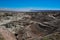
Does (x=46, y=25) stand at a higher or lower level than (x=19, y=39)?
higher

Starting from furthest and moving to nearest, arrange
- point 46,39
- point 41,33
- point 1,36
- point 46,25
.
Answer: point 46,25 < point 41,33 < point 1,36 < point 46,39

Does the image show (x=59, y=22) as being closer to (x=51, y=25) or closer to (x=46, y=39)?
(x=51, y=25)

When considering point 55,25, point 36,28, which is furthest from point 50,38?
point 36,28

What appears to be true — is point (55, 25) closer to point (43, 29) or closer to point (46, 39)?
point (43, 29)

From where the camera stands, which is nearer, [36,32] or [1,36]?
[1,36]

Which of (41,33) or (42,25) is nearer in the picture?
(41,33)

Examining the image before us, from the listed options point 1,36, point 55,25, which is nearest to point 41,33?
point 55,25

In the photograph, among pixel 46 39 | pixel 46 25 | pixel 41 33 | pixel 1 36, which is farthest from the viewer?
pixel 46 25

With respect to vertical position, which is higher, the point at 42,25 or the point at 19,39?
the point at 42,25

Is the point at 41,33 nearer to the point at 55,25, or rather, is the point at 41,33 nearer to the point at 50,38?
the point at 55,25
